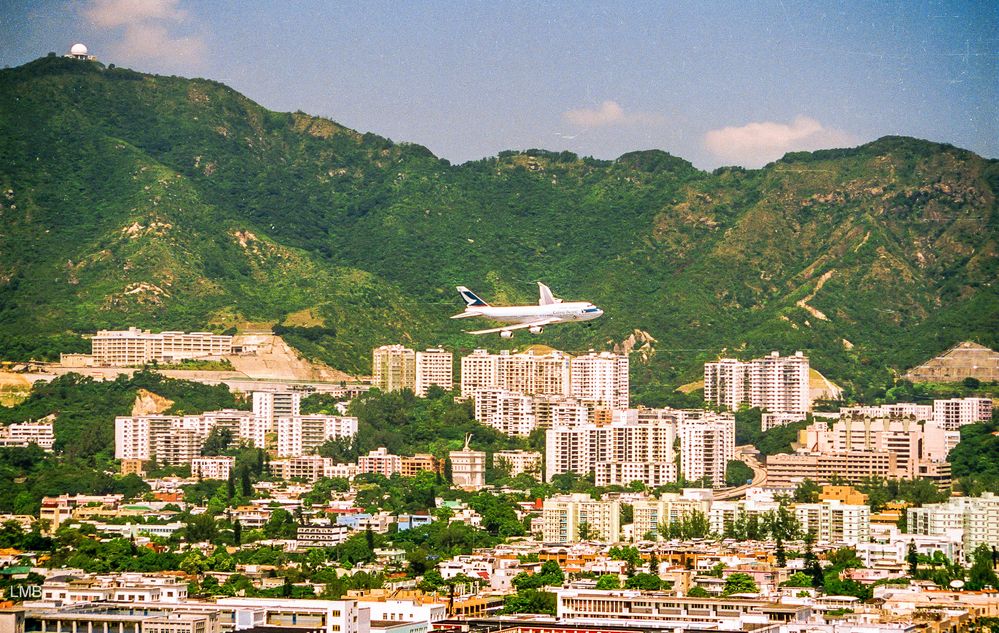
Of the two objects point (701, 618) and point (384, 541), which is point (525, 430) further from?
point (701, 618)

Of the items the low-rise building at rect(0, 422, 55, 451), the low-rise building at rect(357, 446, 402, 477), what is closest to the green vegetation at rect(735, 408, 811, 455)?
the low-rise building at rect(357, 446, 402, 477)

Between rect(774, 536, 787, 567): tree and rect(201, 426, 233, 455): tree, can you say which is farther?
rect(201, 426, 233, 455): tree

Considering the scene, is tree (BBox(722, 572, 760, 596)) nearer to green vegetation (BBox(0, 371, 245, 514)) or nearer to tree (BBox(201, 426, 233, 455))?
green vegetation (BBox(0, 371, 245, 514))

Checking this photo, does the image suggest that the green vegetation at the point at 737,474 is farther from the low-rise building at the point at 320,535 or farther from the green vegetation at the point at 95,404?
the green vegetation at the point at 95,404

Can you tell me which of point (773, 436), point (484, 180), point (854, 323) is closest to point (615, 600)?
point (773, 436)

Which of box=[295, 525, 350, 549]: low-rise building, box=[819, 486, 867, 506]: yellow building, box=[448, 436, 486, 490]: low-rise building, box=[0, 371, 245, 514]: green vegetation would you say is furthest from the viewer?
box=[448, 436, 486, 490]: low-rise building
